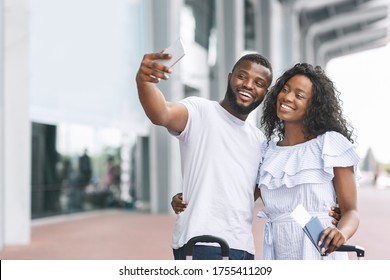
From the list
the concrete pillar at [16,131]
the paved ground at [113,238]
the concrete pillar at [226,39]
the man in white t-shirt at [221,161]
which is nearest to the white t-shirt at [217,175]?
the man in white t-shirt at [221,161]

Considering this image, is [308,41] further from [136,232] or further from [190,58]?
[136,232]

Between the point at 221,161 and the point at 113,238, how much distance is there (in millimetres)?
6564

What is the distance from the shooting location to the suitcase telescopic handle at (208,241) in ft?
6.57

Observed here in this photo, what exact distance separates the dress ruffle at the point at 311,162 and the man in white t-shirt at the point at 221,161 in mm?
110

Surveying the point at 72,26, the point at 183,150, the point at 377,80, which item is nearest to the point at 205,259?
the point at 183,150

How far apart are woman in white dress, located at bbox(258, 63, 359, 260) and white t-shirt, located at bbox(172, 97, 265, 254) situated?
75 millimetres

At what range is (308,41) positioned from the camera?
3334 centimetres

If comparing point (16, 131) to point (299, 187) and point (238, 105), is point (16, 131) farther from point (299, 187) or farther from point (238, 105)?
point (299, 187)

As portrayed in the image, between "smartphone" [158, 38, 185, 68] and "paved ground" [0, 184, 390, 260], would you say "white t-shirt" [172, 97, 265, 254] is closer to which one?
"smartphone" [158, 38, 185, 68]

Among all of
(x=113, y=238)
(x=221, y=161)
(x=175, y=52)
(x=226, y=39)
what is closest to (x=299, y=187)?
(x=221, y=161)

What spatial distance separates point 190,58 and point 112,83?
3.49m

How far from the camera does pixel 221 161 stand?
213 cm

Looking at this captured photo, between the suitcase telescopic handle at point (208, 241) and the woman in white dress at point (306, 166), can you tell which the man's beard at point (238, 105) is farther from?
the suitcase telescopic handle at point (208, 241)

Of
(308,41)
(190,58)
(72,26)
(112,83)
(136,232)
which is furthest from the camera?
(308,41)
